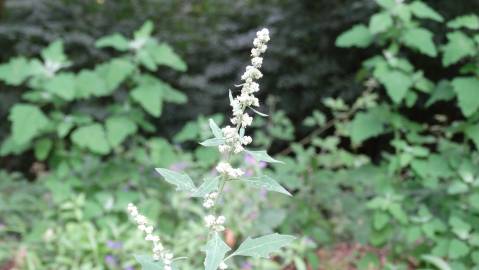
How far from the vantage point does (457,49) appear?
276cm

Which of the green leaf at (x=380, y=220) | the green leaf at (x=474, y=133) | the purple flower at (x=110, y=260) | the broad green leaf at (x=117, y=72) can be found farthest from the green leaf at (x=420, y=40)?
the purple flower at (x=110, y=260)

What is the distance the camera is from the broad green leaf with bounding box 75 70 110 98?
3.49m

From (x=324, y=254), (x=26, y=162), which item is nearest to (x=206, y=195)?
(x=324, y=254)

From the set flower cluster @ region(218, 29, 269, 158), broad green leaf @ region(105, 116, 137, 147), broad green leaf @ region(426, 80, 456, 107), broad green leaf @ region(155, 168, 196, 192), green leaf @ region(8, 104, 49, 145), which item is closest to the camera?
flower cluster @ region(218, 29, 269, 158)

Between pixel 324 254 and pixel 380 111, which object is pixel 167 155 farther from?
pixel 380 111

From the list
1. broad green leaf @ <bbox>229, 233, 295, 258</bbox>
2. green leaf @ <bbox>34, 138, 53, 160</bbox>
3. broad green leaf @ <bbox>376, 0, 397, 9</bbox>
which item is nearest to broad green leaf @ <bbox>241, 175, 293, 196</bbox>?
broad green leaf @ <bbox>229, 233, 295, 258</bbox>

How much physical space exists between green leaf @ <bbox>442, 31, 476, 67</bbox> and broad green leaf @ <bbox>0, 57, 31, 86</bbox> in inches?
91.1

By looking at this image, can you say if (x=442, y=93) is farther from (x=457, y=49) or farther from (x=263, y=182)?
(x=263, y=182)

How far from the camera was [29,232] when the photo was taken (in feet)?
11.7

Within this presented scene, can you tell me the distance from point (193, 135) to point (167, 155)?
205mm

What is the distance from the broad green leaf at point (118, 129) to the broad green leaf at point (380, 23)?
1479mm

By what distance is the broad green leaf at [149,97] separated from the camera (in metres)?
3.40

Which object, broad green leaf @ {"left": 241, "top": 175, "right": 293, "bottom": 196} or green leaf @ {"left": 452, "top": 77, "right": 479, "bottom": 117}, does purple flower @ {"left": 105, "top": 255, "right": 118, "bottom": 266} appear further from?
broad green leaf @ {"left": 241, "top": 175, "right": 293, "bottom": 196}

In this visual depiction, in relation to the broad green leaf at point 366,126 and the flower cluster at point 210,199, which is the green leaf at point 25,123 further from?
the flower cluster at point 210,199
